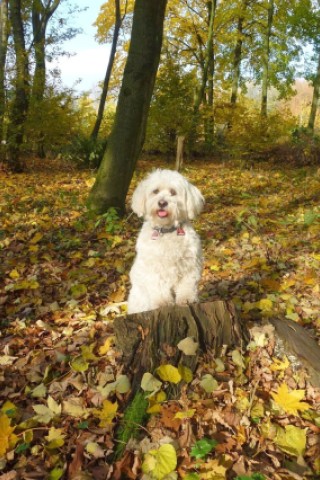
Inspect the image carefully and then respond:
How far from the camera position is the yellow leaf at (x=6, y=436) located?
2.44m

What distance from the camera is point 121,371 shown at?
117 inches

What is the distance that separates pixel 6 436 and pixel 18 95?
1124cm

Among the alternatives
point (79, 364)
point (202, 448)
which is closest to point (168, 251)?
point (79, 364)

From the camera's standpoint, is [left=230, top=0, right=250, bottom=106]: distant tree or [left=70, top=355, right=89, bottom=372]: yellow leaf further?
[left=230, top=0, right=250, bottom=106]: distant tree

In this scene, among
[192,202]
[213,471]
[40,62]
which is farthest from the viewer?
[40,62]

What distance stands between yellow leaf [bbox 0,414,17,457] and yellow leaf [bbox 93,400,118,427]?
553 mm

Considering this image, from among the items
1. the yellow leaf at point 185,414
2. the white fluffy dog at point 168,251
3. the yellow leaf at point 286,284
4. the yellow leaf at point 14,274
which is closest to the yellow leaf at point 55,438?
the yellow leaf at point 185,414

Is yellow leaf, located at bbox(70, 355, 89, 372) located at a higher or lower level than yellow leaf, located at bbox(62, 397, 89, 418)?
higher

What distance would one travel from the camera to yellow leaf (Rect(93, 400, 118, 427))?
8.55 ft

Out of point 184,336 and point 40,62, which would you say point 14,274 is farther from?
point 40,62

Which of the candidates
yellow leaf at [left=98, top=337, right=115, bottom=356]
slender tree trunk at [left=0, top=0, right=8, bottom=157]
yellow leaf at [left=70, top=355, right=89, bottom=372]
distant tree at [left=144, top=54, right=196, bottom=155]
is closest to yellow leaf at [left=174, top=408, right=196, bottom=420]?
yellow leaf at [left=70, top=355, right=89, bottom=372]

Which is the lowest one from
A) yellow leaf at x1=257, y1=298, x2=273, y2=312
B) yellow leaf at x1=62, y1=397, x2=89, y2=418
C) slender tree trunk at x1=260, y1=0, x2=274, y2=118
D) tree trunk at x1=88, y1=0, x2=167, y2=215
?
yellow leaf at x1=62, y1=397, x2=89, y2=418

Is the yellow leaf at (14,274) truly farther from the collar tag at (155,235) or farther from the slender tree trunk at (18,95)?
the slender tree trunk at (18,95)

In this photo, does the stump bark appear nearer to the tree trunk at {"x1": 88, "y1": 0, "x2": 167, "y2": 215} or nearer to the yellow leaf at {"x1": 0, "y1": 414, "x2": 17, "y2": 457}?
the yellow leaf at {"x1": 0, "y1": 414, "x2": 17, "y2": 457}
